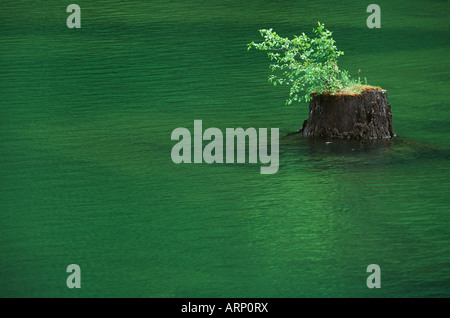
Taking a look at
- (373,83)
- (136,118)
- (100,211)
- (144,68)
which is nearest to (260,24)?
(144,68)

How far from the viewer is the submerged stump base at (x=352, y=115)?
35.2 feet

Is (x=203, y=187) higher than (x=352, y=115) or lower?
lower

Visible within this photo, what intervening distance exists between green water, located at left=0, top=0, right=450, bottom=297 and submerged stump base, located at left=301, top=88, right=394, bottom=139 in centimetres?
26

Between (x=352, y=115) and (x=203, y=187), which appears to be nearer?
(x=203, y=187)

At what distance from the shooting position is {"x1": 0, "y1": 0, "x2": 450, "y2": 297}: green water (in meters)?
6.73

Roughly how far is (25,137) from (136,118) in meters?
1.68

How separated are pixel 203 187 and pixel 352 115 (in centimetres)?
258

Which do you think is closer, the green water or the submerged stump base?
the green water

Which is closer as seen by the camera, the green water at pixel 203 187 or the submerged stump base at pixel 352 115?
the green water at pixel 203 187

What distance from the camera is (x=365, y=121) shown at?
35.6 ft

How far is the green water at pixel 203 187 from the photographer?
6.73 meters

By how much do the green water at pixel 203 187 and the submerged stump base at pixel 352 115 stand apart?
0.26m

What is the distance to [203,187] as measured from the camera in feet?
29.5
